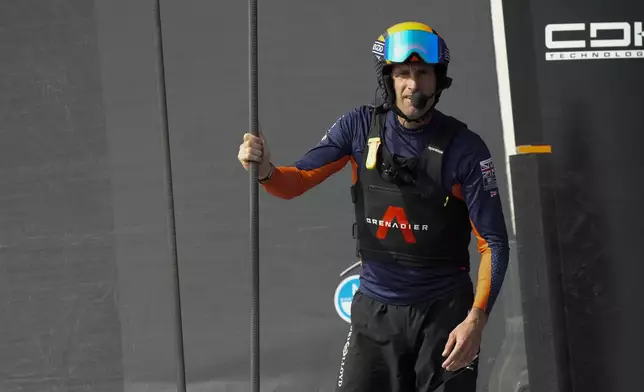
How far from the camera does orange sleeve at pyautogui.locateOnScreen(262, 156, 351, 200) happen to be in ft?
8.30

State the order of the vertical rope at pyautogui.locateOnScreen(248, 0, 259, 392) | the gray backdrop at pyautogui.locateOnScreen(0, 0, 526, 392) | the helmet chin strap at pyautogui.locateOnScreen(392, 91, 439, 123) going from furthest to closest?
1. the gray backdrop at pyautogui.locateOnScreen(0, 0, 526, 392)
2. the helmet chin strap at pyautogui.locateOnScreen(392, 91, 439, 123)
3. the vertical rope at pyautogui.locateOnScreen(248, 0, 259, 392)

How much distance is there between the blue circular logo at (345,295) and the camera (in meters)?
3.63

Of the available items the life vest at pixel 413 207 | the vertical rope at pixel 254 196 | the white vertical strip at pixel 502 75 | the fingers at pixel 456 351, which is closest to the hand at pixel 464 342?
the fingers at pixel 456 351

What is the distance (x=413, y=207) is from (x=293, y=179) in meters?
0.37

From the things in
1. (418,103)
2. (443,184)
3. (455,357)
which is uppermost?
(418,103)

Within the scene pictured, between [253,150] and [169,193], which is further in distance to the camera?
[169,193]

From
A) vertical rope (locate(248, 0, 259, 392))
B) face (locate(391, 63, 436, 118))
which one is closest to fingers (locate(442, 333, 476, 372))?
vertical rope (locate(248, 0, 259, 392))

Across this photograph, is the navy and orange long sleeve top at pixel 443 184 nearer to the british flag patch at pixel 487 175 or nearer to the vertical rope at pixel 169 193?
the british flag patch at pixel 487 175

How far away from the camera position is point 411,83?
251cm

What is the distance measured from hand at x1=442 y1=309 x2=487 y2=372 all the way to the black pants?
117 mm

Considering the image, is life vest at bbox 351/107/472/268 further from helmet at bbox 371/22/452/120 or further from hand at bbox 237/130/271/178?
hand at bbox 237/130/271/178

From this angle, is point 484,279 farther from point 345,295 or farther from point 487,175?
point 345,295

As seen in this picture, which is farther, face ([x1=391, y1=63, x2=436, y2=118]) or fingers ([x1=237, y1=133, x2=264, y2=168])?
face ([x1=391, y1=63, x2=436, y2=118])

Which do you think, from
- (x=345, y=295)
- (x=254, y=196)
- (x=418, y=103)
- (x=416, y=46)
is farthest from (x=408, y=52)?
(x=345, y=295)
